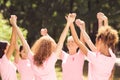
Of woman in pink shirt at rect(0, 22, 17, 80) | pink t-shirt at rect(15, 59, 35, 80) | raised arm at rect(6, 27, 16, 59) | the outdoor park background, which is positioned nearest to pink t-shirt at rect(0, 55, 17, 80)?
woman in pink shirt at rect(0, 22, 17, 80)

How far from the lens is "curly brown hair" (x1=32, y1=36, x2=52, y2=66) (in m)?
5.98

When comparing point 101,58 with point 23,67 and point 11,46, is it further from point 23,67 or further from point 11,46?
point 23,67

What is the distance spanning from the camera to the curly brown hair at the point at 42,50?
5984 mm

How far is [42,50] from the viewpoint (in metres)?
6.00

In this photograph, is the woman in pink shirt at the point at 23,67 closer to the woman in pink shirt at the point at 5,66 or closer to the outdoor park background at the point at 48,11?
the woman in pink shirt at the point at 5,66

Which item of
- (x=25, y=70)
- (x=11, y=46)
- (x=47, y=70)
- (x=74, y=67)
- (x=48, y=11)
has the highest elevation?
(x=11, y=46)

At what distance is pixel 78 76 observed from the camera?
22.4ft

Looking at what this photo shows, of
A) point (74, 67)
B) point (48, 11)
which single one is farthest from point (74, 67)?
point (48, 11)

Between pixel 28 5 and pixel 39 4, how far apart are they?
98 centimetres

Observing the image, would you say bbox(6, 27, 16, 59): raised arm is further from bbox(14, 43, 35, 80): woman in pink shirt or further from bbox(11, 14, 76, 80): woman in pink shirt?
bbox(11, 14, 76, 80): woman in pink shirt

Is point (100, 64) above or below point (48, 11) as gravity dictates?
above

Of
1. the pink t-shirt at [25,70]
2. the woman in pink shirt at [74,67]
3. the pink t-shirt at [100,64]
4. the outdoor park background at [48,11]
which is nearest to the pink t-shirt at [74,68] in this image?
the woman in pink shirt at [74,67]

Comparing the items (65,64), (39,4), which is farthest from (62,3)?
(65,64)

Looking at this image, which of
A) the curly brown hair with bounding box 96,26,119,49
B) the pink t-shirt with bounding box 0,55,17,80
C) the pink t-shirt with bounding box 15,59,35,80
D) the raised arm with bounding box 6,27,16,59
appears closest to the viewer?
the curly brown hair with bounding box 96,26,119,49
